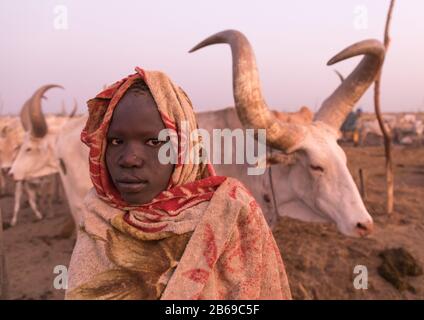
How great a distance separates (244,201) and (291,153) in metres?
1.94

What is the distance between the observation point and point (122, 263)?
1076 mm

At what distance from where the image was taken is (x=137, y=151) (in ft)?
3.58

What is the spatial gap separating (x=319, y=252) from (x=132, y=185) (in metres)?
3.57

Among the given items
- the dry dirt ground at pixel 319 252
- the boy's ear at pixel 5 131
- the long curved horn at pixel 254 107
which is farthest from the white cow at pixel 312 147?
the boy's ear at pixel 5 131

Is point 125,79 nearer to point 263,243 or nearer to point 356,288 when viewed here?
point 263,243

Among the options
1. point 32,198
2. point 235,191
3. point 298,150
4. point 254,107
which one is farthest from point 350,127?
point 235,191

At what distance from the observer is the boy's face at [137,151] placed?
110cm

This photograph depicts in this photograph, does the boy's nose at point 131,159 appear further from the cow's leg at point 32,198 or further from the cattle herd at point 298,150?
the cow's leg at point 32,198

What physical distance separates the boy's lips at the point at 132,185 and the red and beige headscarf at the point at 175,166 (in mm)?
61

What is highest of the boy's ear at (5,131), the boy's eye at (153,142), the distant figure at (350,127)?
the boy's eye at (153,142)

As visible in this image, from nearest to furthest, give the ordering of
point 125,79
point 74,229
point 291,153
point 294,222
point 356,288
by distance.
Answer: point 125,79
point 291,153
point 356,288
point 294,222
point 74,229

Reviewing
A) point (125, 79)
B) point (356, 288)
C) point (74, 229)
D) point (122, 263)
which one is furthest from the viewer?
point (74, 229)

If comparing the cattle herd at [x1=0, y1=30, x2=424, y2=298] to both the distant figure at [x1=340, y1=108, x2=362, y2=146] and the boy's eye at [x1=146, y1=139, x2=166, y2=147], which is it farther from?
the distant figure at [x1=340, y1=108, x2=362, y2=146]
